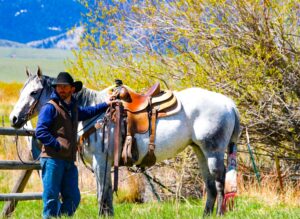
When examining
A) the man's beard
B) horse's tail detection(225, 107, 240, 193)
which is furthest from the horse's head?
horse's tail detection(225, 107, 240, 193)

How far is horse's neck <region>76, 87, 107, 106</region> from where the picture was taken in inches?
295

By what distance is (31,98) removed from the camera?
7.47 meters

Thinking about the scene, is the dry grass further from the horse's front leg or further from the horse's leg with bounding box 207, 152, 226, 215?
the horse's front leg

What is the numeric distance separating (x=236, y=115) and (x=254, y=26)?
7.76ft

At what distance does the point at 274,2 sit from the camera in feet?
30.0

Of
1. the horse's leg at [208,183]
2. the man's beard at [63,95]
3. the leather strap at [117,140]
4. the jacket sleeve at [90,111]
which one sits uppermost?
the man's beard at [63,95]

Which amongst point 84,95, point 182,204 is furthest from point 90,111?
point 182,204

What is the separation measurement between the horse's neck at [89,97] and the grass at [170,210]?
129 centimetres

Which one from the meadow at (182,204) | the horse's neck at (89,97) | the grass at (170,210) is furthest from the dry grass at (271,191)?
the horse's neck at (89,97)

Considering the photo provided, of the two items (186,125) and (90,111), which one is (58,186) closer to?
(90,111)

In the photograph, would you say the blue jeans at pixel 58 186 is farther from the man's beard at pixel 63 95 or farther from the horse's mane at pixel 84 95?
the horse's mane at pixel 84 95

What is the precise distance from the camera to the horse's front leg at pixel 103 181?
23.6 feet

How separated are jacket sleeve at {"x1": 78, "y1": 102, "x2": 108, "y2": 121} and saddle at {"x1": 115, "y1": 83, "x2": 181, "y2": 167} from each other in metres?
0.26

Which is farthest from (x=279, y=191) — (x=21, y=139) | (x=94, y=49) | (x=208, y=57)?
(x=21, y=139)
